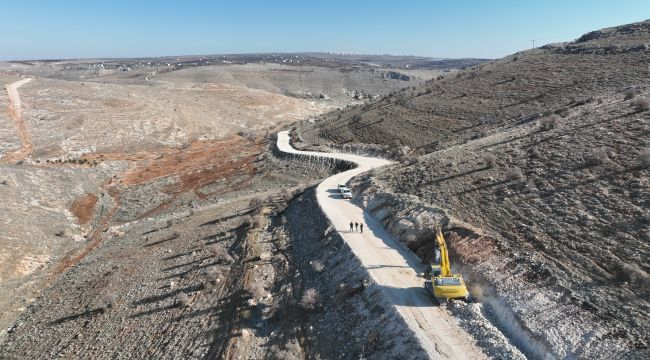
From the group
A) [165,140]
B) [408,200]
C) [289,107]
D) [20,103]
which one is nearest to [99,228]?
[408,200]

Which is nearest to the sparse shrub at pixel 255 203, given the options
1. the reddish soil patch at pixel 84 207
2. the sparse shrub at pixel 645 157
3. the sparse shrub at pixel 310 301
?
the sparse shrub at pixel 310 301

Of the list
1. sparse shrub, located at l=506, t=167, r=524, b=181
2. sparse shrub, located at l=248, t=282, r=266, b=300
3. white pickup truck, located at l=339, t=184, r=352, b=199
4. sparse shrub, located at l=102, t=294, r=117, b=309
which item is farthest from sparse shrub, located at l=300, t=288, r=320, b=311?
sparse shrub, located at l=506, t=167, r=524, b=181

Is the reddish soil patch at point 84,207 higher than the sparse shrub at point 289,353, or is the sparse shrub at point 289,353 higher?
the sparse shrub at point 289,353

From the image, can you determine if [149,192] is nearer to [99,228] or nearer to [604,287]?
[99,228]

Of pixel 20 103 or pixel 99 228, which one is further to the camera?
pixel 20 103

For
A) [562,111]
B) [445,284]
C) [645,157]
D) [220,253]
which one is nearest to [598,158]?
[645,157]

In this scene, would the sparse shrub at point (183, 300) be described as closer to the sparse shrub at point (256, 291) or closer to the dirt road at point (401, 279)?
the sparse shrub at point (256, 291)
